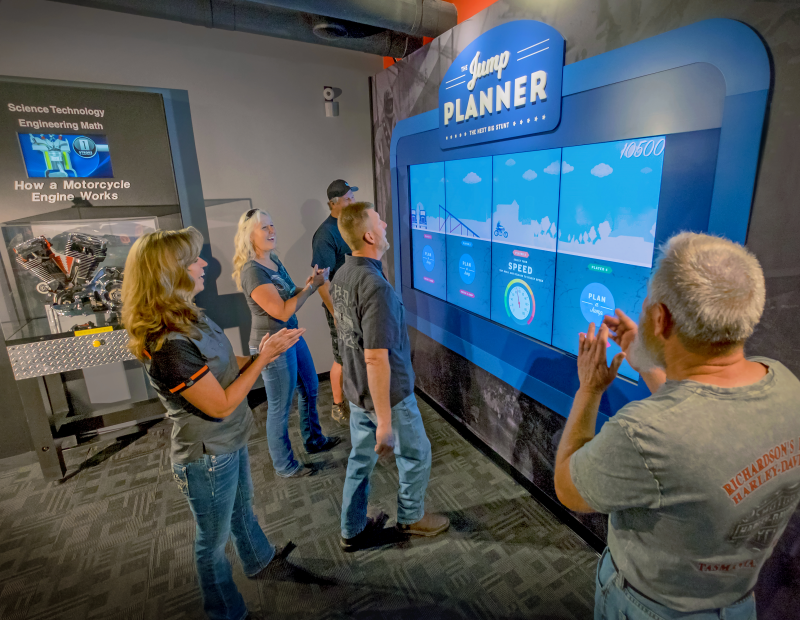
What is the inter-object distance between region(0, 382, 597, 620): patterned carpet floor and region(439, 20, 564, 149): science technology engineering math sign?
2.00 meters

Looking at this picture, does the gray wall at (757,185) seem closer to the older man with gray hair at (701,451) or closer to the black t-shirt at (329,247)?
the older man with gray hair at (701,451)

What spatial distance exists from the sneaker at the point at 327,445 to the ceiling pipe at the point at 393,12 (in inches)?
108

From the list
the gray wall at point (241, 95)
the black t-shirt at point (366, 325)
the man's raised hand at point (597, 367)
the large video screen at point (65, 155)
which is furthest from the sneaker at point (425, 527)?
the large video screen at point (65, 155)

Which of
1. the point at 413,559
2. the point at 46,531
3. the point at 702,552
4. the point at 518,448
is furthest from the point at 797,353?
the point at 46,531

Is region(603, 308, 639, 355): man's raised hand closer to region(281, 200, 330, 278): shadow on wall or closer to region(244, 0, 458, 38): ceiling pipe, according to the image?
region(244, 0, 458, 38): ceiling pipe

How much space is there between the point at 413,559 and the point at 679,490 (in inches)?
62.1

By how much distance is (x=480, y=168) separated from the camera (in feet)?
7.79

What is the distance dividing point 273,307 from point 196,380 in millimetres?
972

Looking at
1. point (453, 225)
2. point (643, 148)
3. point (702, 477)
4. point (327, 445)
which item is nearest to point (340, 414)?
point (327, 445)

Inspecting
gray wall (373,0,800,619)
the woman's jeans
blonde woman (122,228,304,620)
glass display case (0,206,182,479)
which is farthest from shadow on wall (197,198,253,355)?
blonde woman (122,228,304,620)

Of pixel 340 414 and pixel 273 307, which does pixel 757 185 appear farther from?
pixel 340 414

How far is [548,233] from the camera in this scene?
200cm

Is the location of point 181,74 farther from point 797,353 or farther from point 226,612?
point 797,353

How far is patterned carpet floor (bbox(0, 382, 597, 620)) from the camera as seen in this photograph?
1818mm
